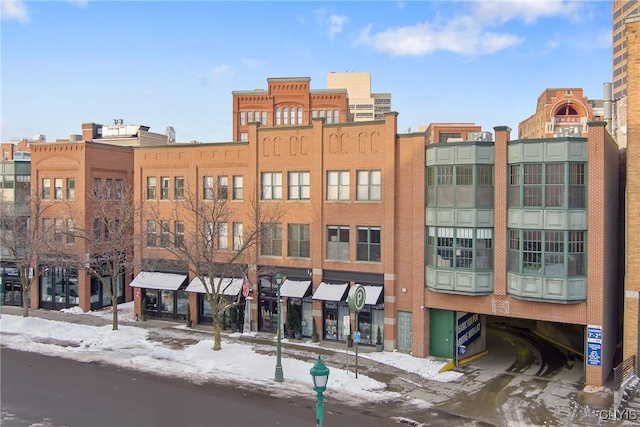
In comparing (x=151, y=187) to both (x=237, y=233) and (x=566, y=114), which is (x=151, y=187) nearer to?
(x=237, y=233)

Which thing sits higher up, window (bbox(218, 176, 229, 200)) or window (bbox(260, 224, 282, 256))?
window (bbox(218, 176, 229, 200))

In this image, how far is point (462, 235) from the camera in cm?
2722

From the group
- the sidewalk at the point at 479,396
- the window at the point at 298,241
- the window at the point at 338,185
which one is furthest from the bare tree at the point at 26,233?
the window at the point at 338,185

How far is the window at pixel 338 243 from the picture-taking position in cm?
3111

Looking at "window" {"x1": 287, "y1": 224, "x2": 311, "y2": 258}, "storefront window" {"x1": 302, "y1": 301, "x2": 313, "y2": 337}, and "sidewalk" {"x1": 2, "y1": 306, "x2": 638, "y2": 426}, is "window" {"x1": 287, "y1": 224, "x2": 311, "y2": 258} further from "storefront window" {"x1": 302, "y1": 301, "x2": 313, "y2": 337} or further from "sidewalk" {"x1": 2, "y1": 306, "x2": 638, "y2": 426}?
"sidewalk" {"x1": 2, "y1": 306, "x2": 638, "y2": 426}

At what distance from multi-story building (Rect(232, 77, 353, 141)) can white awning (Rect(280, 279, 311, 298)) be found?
40027 mm

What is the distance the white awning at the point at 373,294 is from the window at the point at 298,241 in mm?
4250

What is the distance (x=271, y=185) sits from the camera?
33.2 metres

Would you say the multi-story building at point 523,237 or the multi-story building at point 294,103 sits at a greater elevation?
the multi-story building at point 294,103

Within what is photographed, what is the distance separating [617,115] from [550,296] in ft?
60.0

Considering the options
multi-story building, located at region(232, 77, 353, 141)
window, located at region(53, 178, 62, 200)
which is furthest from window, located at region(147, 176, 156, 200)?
multi-story building, located at region(232, 77, 353, 141)

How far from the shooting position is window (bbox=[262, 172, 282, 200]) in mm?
33031

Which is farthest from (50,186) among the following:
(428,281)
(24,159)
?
(428,281)

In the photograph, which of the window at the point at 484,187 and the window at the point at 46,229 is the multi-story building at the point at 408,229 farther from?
the window at the point at 46,229
